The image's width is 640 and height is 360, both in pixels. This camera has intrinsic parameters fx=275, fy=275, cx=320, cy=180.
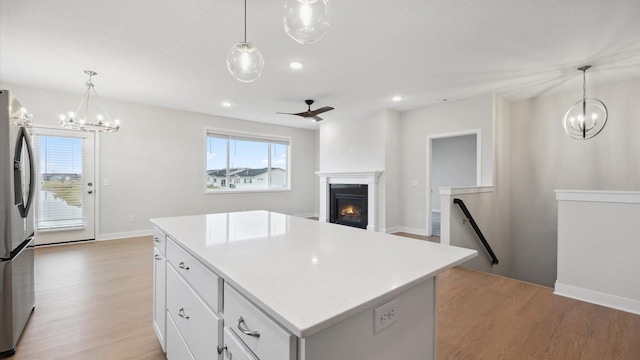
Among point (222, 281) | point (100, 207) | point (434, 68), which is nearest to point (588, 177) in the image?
point (434, 68)

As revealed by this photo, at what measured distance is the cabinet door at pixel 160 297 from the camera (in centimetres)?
174

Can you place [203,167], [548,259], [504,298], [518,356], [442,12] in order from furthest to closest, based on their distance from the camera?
1. [203,167]
2. [548,259]
3. [504,298]
4. [442,12]
5. [518,356]

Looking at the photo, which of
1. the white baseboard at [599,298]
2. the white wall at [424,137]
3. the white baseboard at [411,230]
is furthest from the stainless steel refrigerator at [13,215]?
the white wall at [424,137]

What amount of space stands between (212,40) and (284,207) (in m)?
5.20

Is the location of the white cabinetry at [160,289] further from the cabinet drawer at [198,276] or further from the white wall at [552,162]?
the white wall at [552,162]

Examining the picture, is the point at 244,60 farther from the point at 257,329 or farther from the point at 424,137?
the point at 424,137

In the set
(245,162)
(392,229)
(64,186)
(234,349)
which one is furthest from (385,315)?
(245,162)

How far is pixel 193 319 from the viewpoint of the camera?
1.25 metres

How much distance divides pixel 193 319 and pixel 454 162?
8.80m

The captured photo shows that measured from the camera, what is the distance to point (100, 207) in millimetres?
4973

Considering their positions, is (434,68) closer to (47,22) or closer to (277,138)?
(47,22)

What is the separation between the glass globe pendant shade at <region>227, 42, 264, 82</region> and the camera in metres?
1.94

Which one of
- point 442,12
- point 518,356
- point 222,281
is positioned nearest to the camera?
point 222,281

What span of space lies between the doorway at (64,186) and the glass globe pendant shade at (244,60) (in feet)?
14.8
